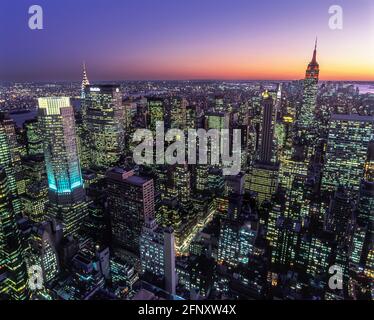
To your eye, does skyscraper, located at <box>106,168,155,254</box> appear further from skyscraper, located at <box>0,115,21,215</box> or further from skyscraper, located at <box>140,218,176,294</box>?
skyscraper, located at <box>0,115,21,215</box>

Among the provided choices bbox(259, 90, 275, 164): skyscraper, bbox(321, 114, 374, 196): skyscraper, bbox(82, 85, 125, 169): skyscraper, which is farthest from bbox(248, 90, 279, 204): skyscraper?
bbox(82, 85, 125, 169): skyscraper

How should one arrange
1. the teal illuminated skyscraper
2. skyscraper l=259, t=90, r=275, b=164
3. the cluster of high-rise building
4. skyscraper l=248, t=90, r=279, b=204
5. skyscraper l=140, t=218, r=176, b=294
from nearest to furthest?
1. the cluster of high-rise building
2. skyscraper l=140, t=218, r=176, b=294
3. the teal illuminated skyscraper
4. skyscraper l=248, t=90, r=279, b=204
5. skyscraper l=259, t=90, r=275, b=164

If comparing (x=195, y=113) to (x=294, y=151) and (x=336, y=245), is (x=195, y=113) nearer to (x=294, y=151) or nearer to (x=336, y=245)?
(x=294, y=151)

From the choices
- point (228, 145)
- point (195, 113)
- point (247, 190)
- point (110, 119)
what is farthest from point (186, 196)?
point (110, 119)

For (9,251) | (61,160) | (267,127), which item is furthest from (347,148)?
(9,251)

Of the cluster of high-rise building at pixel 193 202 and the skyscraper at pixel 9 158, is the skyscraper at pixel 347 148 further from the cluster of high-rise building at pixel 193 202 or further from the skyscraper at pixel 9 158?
the skyscraper at pixel 9 158

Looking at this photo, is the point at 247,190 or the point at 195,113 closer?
the point at 247,190
